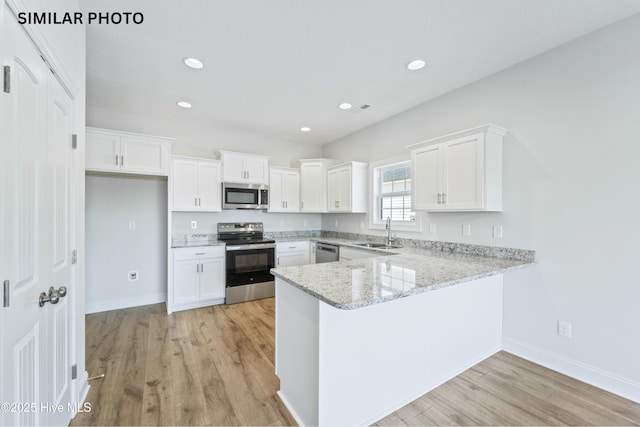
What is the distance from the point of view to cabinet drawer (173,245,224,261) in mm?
3652

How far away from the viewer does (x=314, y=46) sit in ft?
7.66

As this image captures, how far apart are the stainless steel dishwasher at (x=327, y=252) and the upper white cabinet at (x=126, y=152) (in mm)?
2538

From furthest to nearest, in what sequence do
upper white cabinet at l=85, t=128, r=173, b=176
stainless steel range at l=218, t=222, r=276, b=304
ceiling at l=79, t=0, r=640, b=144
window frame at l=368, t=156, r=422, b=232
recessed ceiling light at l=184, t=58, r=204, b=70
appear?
window frame at l=368, t=156, r=422, b=232, stainless steel range at l=218, t=222, r=276, b=304, upper white cabinet at l=85, t=128, r=173, b=176, recessed ceiling light at l=184, t=58, r=204, b=70, ceiling at l=79, t=0, r=640, b=144

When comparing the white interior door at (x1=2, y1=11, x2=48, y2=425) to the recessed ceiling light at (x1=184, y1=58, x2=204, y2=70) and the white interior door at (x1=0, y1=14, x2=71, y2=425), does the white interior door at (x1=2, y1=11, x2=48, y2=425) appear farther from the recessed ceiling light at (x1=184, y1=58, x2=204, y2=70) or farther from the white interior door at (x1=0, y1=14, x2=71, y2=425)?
the recessed ceiling light at (x1=184, y1=58, x2=204, y2=70)

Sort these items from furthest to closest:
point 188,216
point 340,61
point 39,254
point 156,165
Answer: point 188,216, point 156,165, point 340,61, point 39,254

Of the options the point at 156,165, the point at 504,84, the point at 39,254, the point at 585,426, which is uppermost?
the point at 504,84

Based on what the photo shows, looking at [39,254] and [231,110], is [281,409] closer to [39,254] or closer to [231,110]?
[39,254]

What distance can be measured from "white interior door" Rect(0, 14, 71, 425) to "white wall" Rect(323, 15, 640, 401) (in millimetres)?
3456

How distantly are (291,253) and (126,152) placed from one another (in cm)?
270

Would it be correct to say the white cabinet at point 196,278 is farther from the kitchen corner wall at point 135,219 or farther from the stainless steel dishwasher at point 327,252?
the stainless steel dishwasher at point 327,252

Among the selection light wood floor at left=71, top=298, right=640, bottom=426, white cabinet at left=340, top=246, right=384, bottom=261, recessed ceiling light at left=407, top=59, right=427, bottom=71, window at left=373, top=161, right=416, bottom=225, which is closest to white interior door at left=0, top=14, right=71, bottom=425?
light wood floor at left=71, top=298, right=640, bottom=426

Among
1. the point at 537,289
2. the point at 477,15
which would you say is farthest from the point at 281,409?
the point at 477,15

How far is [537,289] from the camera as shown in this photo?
2459 mm

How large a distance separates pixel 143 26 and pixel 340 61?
1.65 metres
